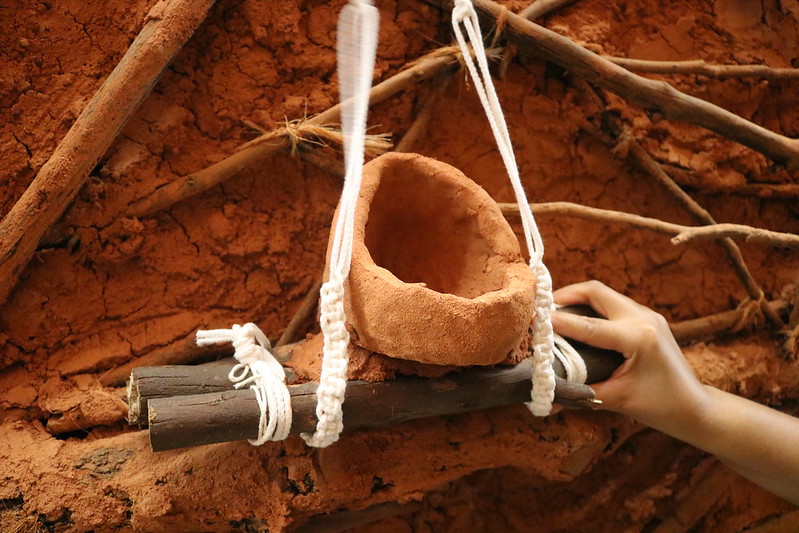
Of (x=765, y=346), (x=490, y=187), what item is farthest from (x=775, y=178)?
(x=490, y=187)

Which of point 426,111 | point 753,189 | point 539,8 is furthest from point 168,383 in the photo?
point 753,189

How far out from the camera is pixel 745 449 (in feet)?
4.19

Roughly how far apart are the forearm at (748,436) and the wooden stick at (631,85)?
703mm

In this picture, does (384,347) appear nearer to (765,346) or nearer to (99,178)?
(99,178)

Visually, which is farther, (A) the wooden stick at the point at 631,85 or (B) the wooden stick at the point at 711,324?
(B) the wooden stick at the point at 711,324

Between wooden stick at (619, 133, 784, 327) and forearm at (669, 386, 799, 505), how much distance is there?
0.46 meters

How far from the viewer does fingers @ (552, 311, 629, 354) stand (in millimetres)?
1164

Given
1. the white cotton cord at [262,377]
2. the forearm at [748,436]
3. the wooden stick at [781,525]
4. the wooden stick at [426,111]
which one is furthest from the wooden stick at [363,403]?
the wooden stick at [781,525]

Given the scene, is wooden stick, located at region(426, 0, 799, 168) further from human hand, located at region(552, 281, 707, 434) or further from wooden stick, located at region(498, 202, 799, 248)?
human hand, located at region(552, 281, 707, 434)

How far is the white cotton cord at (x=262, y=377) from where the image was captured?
95cm

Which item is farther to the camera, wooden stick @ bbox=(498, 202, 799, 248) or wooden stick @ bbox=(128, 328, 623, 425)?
wooden stick @ bbox=(498, 202, 799, 248)

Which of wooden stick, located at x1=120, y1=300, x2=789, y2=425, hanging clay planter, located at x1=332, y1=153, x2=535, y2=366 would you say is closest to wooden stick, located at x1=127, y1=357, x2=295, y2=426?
wooden stick, located at x1=120, y1=300, x2=789, y2=425

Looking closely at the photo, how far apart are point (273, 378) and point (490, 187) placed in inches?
32.3

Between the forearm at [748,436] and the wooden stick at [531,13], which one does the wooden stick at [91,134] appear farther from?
the forearm at [748,436]
